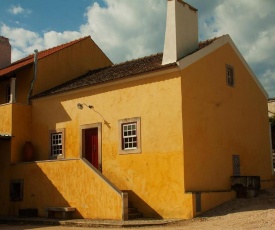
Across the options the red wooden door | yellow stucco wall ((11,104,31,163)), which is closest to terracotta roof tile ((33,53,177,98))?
yellow stucco wall ((11,104,31,163))

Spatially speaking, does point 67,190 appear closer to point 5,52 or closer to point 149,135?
point 149,135

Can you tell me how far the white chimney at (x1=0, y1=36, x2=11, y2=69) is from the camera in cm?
2883

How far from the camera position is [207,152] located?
682 inches

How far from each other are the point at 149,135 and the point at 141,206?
280 centimetres

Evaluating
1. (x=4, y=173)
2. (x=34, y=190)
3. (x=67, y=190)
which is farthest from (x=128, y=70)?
(x=4, y=173)

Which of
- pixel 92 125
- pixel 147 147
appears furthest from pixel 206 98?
pixel 92 125

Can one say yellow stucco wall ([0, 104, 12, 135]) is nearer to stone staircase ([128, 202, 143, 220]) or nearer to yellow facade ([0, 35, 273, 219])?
yellow facade ([0, 35, 273, 219])

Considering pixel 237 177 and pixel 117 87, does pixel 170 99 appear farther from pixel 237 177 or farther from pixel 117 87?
pixel 237 177

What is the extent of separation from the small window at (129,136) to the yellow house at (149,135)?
0.04m

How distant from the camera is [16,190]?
2050 cm

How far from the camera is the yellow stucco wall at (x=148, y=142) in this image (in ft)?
52.9

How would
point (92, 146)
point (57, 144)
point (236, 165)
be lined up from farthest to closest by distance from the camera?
point (57, 144), point (92, 146), point (236, 165)

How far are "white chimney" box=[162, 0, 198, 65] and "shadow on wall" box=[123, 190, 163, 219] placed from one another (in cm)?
549

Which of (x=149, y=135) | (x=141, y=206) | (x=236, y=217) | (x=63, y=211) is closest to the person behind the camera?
(x=236, y=217)
